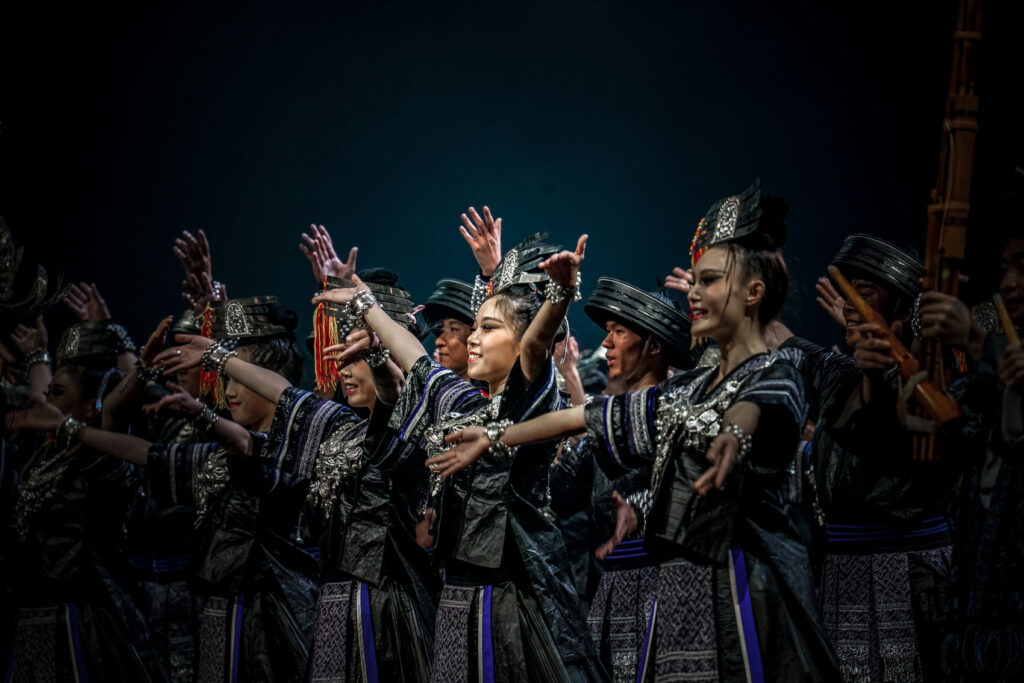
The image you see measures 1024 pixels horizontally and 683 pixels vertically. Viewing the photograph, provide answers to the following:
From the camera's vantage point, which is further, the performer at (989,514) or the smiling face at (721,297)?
the smiling face at (721,297)

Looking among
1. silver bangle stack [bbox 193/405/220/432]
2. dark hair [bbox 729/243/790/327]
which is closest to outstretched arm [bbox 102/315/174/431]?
silver bangle stack [bbox 193/405/220/432]

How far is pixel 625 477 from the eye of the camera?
3684mm

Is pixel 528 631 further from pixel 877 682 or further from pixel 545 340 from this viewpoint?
pixel 877 682

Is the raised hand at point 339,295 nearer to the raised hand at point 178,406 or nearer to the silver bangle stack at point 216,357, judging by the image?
the silver bangle stack at point 216,357

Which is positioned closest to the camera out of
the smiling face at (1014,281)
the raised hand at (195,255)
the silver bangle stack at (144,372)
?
the smiling face at (1014,281)

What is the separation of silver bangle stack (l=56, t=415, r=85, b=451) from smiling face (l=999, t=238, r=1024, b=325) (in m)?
4.07

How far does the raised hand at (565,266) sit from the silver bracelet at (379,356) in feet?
3.36

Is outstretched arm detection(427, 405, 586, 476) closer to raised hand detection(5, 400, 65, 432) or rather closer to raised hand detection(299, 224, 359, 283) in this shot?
raised hand detection(299, 224, 359, 283)

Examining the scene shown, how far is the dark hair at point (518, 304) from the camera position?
3443mm

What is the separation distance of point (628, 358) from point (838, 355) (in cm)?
106

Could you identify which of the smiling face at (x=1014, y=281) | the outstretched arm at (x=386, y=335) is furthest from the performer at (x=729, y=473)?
the outstretched arm at (x=386, y=335)

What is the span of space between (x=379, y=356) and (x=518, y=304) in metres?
0.59

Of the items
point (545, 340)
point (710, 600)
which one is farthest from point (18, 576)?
point (710, 600)

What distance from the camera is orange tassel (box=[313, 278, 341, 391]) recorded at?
415cm
